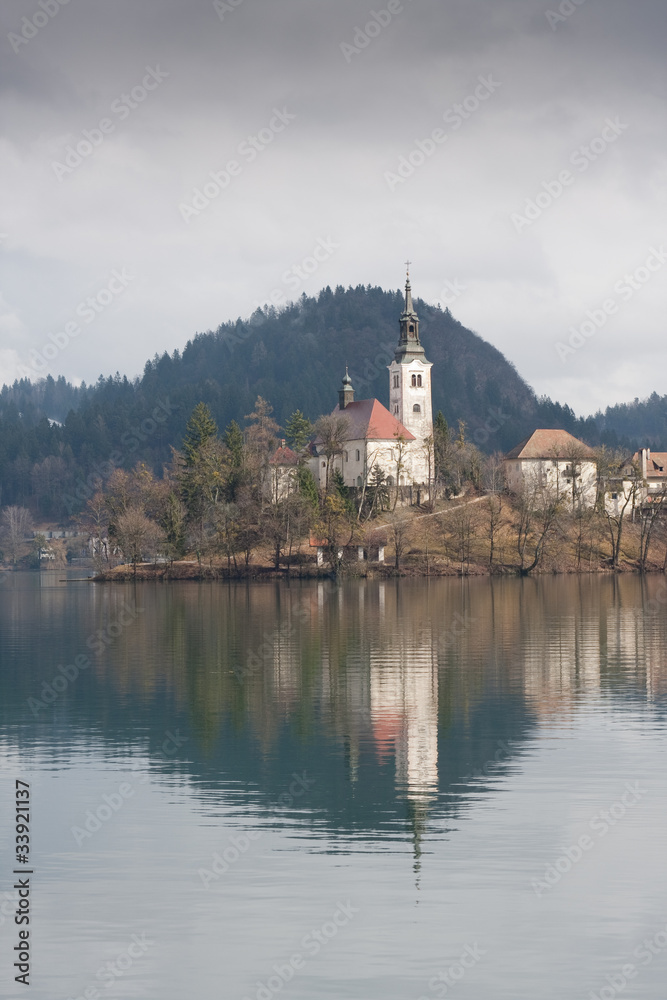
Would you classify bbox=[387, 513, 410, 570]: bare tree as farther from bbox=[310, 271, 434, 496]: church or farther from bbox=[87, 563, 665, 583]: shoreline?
bbox=[310, 271, 434, 496]: church

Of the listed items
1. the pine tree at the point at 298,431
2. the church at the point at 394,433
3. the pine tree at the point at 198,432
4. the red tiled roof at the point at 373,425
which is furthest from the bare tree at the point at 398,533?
the pine tree at the point at 198,432

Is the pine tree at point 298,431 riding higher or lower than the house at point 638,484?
higher

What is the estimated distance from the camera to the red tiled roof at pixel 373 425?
438ft

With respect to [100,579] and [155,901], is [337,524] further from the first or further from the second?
[155,901]

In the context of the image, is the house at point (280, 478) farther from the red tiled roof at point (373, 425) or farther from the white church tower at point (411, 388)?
the white church tower at point (411, 388)

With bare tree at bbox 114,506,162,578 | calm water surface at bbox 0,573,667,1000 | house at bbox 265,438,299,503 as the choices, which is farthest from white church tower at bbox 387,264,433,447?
calm water surface at bbox 0,573,667,1000

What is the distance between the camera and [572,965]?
15.1 metres

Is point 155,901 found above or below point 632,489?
below

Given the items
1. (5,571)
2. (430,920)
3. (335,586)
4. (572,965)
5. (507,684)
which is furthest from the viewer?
(5,571)

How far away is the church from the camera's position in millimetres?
132375

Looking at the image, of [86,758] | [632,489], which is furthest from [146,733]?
[632,489]

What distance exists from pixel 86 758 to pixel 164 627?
104 ft

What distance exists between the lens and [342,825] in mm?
21047

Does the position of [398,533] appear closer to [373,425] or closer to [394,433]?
[394,433]
